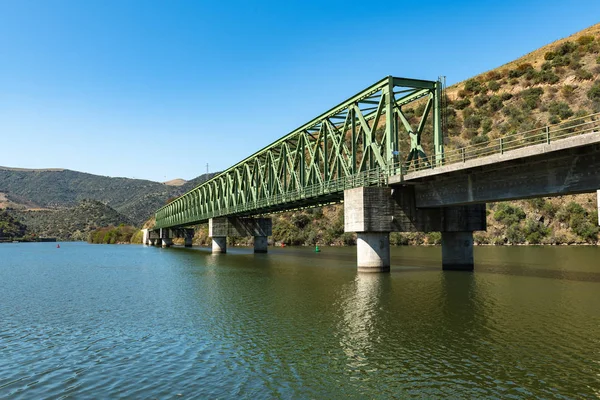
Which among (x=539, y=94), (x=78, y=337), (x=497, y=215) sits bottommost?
(x=78, y=337)

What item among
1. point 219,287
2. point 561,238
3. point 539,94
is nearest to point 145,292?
point 219,287

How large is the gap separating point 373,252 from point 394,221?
132 inches

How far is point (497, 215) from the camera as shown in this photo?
94.9 metres

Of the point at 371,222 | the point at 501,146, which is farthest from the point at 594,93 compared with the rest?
the point at 501,146

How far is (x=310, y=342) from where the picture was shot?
54.5 feet

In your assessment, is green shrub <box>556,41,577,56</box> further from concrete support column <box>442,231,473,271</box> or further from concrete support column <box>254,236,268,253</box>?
concrete support column <box>442,231,473,271</box>

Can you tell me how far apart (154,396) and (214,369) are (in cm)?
245

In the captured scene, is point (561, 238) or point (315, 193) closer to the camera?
point (315, 193)

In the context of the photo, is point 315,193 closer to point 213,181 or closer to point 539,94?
point 213,181

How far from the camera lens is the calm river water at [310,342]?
39.3 ft

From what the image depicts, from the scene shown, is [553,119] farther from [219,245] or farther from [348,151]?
[219,245]

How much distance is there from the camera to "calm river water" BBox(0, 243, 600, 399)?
1198 centimetres

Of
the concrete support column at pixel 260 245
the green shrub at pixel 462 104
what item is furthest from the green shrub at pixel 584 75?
the concrete support column at pixel 260 245

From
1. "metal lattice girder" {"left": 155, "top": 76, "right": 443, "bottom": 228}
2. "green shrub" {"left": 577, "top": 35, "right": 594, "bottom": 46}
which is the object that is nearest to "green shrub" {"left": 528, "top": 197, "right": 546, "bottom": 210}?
"metal lattice girder" {"left": 155, "top": 76, "right": 443, "bottom": 228}
